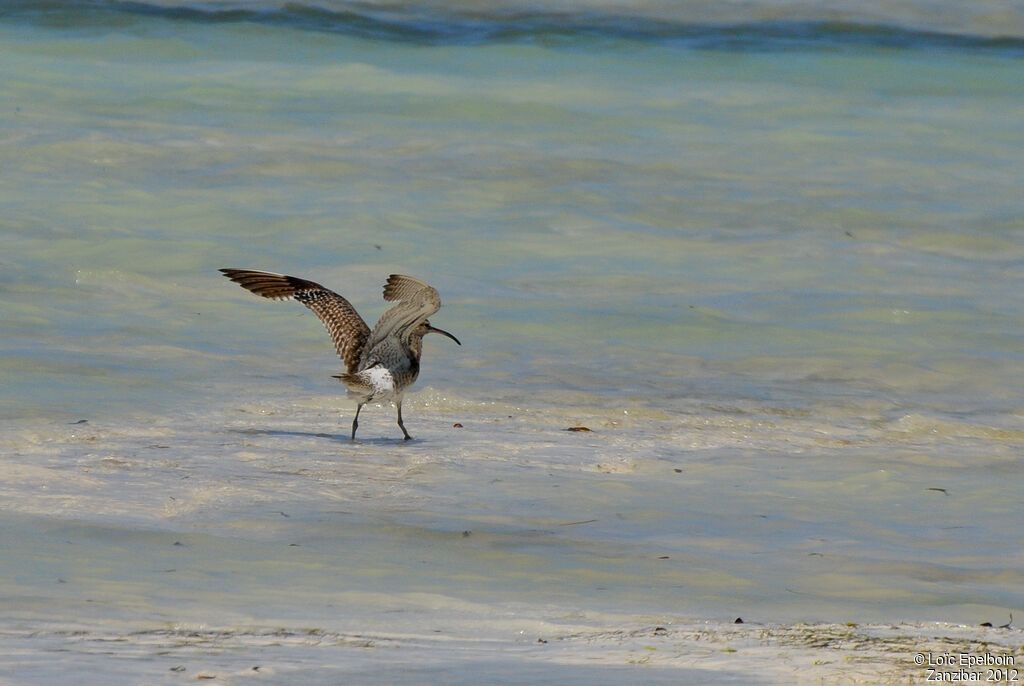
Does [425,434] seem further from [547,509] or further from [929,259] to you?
[929,259]

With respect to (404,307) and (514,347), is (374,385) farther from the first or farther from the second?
(514,347)

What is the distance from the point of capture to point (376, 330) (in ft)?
27.9

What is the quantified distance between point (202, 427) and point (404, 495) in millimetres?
1623

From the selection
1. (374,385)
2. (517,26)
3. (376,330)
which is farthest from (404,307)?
(517,26)

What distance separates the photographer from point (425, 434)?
8.44 m

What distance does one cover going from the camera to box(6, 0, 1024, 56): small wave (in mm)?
21578

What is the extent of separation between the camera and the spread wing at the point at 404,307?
8.09m

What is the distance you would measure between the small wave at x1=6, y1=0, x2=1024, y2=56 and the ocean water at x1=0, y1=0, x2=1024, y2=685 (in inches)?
3.9

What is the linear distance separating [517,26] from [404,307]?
47.2 ft

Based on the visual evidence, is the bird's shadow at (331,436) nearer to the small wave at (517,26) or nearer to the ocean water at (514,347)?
the ocean water at (514,347)

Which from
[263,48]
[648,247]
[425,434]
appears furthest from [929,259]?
[263,48]

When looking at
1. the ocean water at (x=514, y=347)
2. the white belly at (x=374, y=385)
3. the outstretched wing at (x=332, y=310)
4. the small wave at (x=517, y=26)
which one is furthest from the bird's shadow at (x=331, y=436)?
the small wave at (x=517, y=26)

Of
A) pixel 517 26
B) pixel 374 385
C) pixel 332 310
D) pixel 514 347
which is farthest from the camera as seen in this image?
pixel 517 26

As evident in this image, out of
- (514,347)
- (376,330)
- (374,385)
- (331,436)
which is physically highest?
(376,330)
